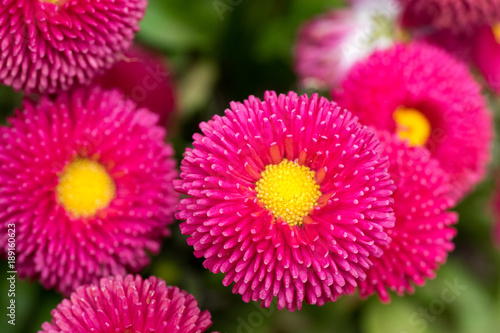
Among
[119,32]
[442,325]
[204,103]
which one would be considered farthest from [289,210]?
[442,325]

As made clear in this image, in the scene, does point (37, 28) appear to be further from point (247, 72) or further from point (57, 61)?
point (247, 72)

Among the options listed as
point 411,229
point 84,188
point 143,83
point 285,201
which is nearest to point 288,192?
point 285,201

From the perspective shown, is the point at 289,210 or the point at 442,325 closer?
the point at 289,210

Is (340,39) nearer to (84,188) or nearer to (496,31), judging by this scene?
(496,31)

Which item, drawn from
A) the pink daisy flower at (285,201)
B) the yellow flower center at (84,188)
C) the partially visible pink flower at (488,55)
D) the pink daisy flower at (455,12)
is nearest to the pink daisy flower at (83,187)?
the yellow flower center at (84,188)

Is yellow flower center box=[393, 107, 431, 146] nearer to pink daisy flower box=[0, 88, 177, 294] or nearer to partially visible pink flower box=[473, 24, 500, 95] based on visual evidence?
partially visible pink flower box=[473, 24, 500, 95]

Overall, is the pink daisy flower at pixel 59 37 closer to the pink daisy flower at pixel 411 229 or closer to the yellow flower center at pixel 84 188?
the yellow flower center at pixel 84 188
